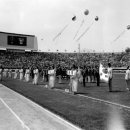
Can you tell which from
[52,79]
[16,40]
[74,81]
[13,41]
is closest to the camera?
[74,81]

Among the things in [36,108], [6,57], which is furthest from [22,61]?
[36,108]

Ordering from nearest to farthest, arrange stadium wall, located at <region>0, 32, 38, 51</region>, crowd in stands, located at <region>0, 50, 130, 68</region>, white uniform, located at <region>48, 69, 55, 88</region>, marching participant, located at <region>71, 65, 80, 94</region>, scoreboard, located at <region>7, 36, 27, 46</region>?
marching participant, located at <region>71, 65, 80, 94</region> < white uniform, located at <region>48, 69, 55, 88</region> < stadium wall, located at <region>0, 32, 38, 51</region> < scoreboard, located at <region>7, 36, 27, 46</region> < crowd in stands, located at <region>0, 50, 130, 68</region>

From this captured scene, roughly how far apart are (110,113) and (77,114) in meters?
1.22

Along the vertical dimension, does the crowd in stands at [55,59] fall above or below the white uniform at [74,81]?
above

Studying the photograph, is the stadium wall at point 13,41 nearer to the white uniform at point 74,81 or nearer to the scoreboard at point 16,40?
the scoreboard at point 16,40

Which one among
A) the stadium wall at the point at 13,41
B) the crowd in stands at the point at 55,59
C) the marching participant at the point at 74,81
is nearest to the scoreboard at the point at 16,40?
the stadium wall at the point at 13,41

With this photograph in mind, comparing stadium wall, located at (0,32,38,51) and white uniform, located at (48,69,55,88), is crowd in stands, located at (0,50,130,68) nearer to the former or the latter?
stadium wall, located at (0,32,38,51)

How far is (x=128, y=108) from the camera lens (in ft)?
40.9

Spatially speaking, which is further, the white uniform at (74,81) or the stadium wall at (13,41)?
the stadium wall at (13,41)

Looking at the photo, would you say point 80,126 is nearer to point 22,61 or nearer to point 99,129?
point 99,129

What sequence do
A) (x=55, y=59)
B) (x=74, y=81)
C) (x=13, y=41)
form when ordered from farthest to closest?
(x=55, y=59)
(x=13, y=41)
(x=74, y=81)

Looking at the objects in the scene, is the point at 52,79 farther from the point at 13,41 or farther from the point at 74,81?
the point at 13,41

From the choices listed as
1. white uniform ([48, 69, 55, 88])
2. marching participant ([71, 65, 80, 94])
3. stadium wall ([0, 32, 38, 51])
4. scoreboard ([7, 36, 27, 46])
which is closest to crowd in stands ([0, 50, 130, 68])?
stadium wall ([0, 32, 38, 51])

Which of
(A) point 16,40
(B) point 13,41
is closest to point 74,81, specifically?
(B) point 13,41
